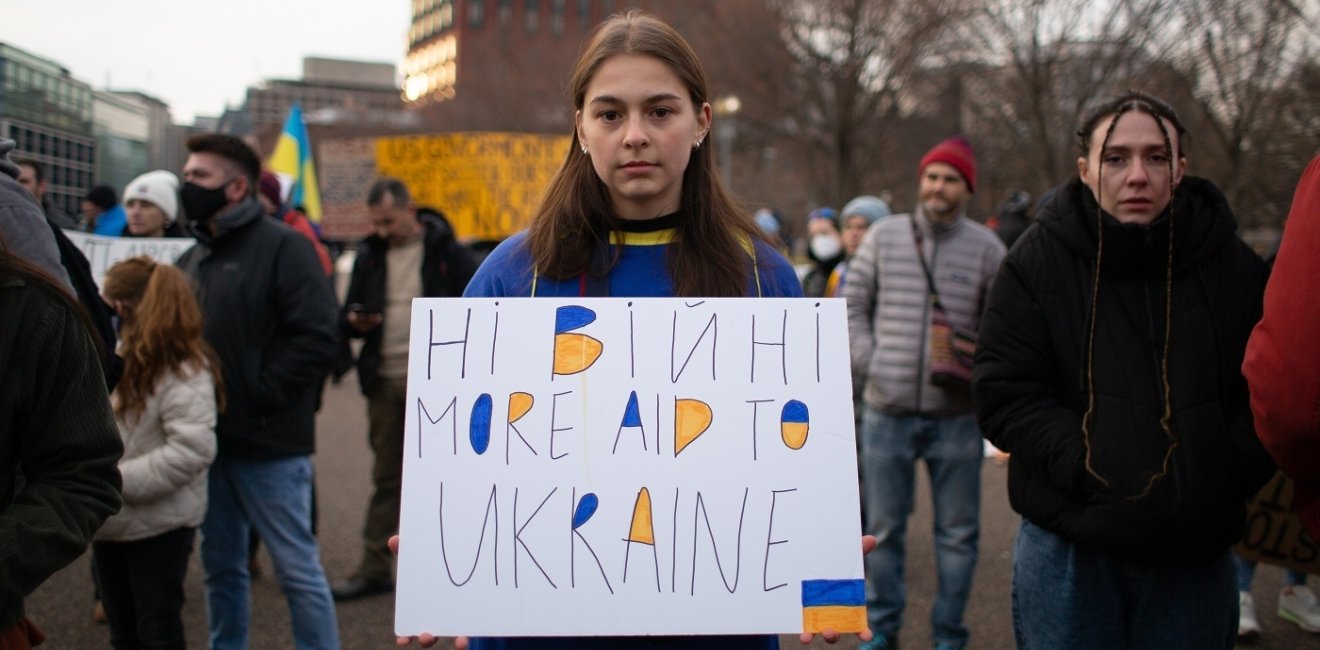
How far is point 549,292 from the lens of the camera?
1.90 m

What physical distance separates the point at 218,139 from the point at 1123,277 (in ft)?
10.5

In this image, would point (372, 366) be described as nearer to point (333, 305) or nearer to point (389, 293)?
point (389, 293)

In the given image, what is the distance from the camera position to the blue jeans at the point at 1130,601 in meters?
2.29

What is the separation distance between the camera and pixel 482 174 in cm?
945

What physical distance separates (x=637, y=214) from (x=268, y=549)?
2278mm

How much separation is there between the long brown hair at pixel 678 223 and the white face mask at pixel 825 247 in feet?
14.5

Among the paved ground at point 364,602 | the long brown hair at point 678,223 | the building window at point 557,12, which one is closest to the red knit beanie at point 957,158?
the paved ground at point 364,602

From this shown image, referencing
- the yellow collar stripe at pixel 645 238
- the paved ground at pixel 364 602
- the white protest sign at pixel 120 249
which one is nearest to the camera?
the yellow collar stripe at pixel 645 238

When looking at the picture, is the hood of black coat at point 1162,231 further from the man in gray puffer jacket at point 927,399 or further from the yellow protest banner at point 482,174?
the yellow protest banner at point 482,174

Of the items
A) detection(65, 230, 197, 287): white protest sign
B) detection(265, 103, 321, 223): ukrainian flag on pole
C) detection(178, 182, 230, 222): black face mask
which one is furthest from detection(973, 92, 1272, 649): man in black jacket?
detection(265, 103, 321, 223): ukrainian flag on pole

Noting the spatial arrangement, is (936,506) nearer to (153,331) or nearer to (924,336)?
(924,336)

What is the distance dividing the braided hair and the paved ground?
2341 mm

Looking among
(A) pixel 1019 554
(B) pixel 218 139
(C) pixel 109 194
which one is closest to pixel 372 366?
(B) pixel 218 139

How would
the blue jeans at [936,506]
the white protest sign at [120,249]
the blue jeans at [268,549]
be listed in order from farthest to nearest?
the white protest sign at [120,249], the blue jeans at [936,506], the blue jeans at [268,549]
